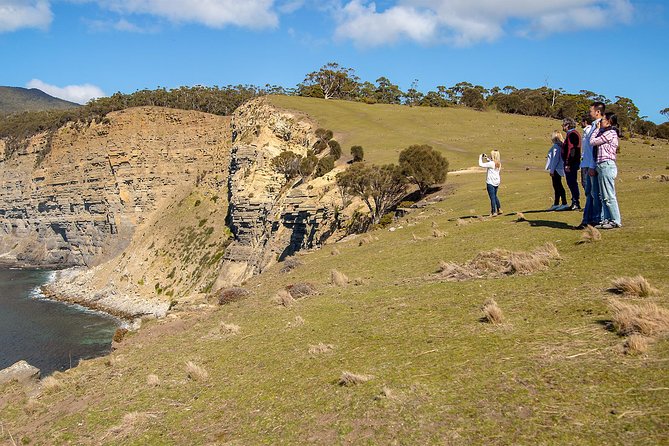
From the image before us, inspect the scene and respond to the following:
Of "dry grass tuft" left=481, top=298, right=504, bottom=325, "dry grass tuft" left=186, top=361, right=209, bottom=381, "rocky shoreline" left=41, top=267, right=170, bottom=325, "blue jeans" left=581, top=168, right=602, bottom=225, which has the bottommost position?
"rocky shoreline" left=41, top=267, right=170, bottom=325

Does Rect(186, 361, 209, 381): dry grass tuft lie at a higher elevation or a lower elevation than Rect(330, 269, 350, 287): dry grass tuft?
lower

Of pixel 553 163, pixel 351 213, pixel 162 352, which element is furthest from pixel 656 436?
pixel 351 213

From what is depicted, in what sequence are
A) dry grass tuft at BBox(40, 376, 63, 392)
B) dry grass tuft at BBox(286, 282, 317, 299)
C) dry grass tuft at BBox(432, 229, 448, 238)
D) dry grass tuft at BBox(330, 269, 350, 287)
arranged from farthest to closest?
dry grass tuft at BBox(432, 229, 448, 238) < dry grass tuft at BBox(330, 269, 350, 287) < dry grass tuft at BBox(286, 282, 317, 299) < dry grass tuft at BBox(40, 376, 63, 392)

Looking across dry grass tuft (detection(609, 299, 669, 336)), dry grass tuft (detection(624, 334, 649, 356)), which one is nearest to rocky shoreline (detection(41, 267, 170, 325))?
dry grass tuft (detection(609, 299, 669, 336))

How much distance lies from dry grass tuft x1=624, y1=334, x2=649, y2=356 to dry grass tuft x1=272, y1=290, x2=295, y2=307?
9.33 m

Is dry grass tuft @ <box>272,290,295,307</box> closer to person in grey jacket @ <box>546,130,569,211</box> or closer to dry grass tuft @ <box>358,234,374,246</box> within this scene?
dry grass tuft @ <box>358,234,374,246</box>

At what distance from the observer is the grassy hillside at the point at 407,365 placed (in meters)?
5.67

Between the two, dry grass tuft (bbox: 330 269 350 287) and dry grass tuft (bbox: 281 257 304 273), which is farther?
dry grass tuft (bbox: 281 257 304 273)

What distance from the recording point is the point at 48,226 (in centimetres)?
8944

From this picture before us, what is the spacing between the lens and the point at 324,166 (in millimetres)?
52844

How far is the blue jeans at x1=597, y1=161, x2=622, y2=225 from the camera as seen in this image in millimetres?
12648

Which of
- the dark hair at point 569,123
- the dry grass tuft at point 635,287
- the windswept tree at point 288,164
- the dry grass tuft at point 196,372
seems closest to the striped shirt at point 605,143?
the dark hair at point 569,123

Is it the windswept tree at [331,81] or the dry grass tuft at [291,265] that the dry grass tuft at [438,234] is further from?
the windswept tree at [331,81]

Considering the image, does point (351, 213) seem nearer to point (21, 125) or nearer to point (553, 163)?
point (553, 163)
